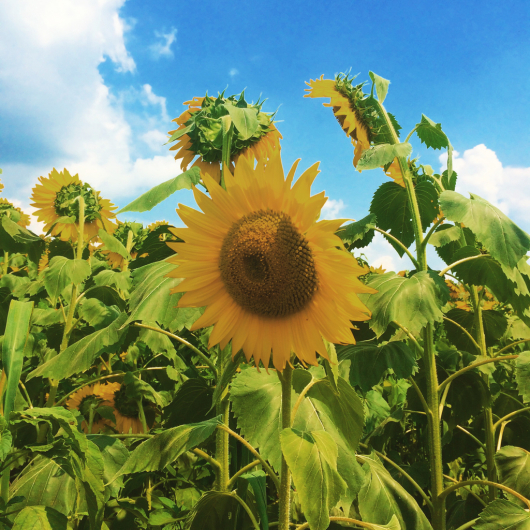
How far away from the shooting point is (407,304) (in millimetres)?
1478

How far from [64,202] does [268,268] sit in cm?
254

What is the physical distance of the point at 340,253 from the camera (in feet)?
3.01

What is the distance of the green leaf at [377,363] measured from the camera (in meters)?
1.55

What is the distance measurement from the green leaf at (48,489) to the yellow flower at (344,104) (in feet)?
5.91

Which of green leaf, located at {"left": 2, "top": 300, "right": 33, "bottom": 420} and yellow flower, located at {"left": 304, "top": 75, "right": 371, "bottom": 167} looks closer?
green leaf, located at {"left": 2, "top": 300, "right": 33, "bottom": 420}

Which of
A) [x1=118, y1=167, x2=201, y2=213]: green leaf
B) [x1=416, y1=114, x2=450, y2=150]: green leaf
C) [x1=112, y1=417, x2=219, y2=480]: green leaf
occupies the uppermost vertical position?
[x1=416, y1=114, x2=450, y2=150]: green leaf

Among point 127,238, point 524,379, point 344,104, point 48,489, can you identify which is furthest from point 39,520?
point 127,238

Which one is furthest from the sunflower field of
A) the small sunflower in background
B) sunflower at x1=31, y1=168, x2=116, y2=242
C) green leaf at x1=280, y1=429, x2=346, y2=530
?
the small sunflower in background

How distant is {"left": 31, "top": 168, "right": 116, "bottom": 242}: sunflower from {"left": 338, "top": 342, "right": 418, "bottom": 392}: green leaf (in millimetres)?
2120

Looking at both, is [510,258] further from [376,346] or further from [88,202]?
[88,202]

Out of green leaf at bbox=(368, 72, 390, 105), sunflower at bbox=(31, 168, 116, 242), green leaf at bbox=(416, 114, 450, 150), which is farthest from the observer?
sunflower at bbox=(31, 168, 116, 242)

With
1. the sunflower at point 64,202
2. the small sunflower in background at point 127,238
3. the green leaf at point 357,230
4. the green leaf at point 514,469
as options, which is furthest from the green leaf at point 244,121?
the small sunflower in background at point 127,238

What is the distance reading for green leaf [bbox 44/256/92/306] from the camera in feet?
6.90

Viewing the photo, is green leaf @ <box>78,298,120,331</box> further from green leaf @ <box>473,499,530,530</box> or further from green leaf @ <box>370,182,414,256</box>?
green leaf @ <box>473,499,530,530</box>
